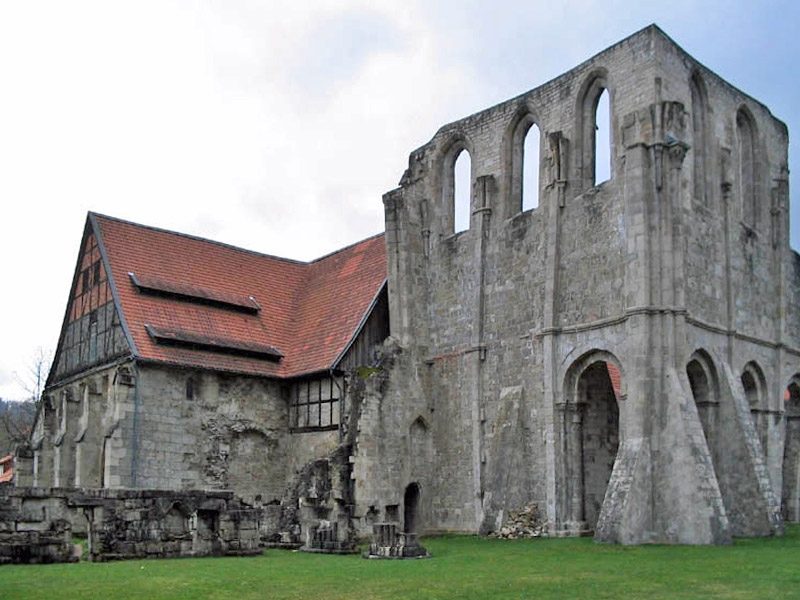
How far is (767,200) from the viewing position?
1252 inches

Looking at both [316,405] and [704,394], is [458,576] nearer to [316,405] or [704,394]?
[704,394]

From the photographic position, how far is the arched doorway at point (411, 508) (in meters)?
31.9

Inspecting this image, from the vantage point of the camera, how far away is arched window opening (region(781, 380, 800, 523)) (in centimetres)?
3144

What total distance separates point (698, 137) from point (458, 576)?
17.4 meters

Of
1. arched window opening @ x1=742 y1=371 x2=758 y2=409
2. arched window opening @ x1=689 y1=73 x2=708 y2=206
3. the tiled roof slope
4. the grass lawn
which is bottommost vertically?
the grass lawn

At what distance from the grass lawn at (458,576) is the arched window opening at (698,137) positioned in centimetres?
1058

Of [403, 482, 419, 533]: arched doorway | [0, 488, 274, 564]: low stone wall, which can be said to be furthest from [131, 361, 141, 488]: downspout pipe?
[403, 482, 419, 533]: arched doorway

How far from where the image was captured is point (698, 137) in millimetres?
29219

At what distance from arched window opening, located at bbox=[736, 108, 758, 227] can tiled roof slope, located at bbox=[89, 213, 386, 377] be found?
1271 cm

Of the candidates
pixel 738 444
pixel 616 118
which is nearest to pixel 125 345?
pixel 616 118

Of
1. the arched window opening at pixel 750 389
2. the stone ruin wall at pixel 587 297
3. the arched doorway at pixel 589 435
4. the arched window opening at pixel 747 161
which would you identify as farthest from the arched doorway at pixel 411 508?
the arched window opening at pixel 747 161

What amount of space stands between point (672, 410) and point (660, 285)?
3382 mm

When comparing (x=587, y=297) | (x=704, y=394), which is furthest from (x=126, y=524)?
(x=704, y=394)

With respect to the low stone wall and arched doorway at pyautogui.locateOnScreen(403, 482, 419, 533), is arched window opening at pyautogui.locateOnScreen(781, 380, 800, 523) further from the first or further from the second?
the low stone wall
